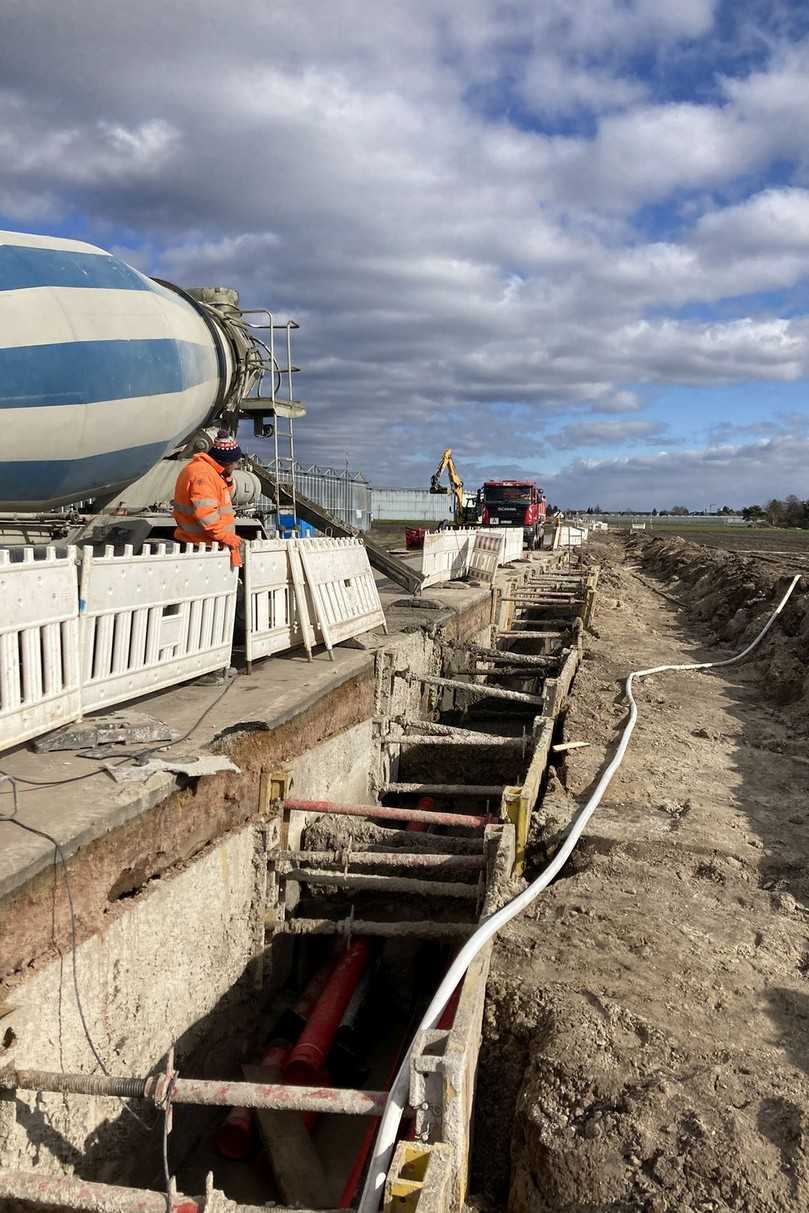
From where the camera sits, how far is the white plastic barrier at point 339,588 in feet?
24.5

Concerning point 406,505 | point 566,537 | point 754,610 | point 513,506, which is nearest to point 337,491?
point 513,506

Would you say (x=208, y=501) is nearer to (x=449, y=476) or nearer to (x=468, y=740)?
(x=468, y=740)

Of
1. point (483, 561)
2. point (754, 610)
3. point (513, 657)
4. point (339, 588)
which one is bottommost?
point (513, 657)

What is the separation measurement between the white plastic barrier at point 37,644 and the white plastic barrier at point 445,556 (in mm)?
9105

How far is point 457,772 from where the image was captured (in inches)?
358

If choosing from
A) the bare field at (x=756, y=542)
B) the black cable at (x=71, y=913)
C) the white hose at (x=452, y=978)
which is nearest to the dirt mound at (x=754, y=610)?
the white hose at (x=452, y=978)

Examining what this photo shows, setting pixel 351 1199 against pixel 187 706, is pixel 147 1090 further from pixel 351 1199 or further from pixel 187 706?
pixel 187 706

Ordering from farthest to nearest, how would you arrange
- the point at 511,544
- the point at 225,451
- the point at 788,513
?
the point at 788,513 → the point at 511,544 → the point at 225,451

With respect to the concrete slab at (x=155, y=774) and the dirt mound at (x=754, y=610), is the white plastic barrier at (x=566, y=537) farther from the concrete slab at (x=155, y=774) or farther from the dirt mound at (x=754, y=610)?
the concrete slab at (x=155, y=774)

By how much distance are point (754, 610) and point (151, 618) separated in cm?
1212

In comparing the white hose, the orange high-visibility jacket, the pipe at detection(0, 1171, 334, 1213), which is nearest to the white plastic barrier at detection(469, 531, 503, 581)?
the white hose

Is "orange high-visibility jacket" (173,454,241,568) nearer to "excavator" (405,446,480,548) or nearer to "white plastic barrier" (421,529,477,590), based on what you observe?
"white plastic barrier" (421,529,477,590)

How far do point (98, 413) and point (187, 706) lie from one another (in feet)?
6.98

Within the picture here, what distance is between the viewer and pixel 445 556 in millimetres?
15539
